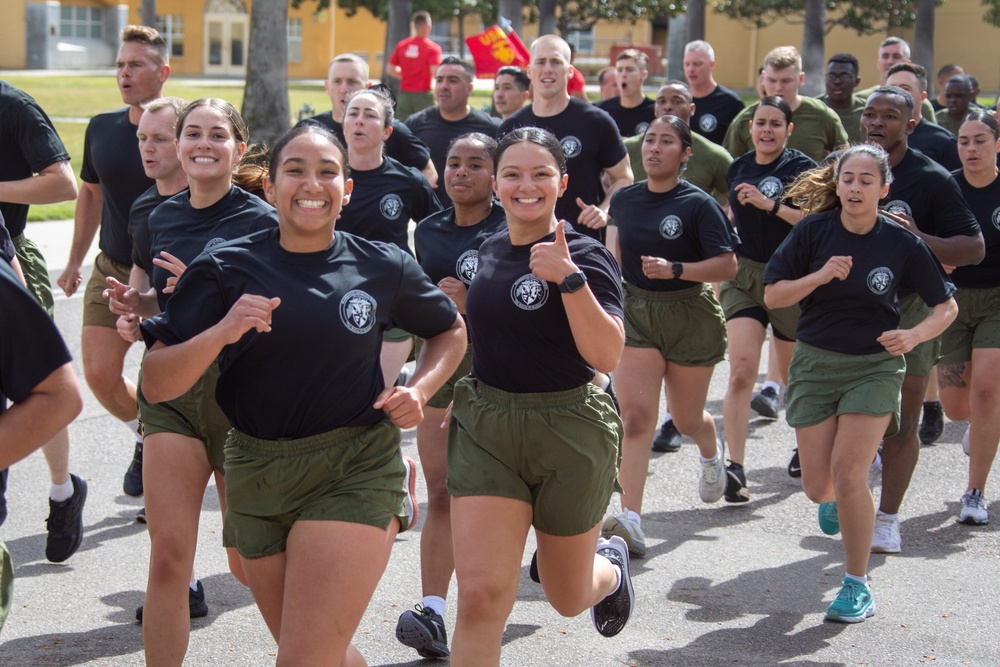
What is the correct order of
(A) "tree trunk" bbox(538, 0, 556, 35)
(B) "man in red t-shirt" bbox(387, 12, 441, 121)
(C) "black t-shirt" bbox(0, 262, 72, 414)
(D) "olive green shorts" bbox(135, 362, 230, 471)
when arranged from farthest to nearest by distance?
(A) "tree trunk" bbox(538, 0, 556, 35) < (B) "man in red t-shirt" bbox(387, 12, 441, 121) < (D) "olive green shorts" bbox(135, 362, 230, 471) < (C) "black t-shirt" bbox(0, 262, 72, 414)

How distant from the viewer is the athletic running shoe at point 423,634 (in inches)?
201

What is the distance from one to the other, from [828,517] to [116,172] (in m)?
3.94

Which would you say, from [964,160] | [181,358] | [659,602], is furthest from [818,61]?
[181,358]

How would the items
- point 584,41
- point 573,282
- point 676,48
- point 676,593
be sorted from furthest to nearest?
1. point 584,41
2. point 676,48
3. point 676,593
4. point 573,282

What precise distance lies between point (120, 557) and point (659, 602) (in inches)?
100

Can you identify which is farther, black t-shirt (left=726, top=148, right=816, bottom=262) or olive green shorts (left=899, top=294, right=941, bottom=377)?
black t-shirt (left=726, top=148, right=816, bottom=262)

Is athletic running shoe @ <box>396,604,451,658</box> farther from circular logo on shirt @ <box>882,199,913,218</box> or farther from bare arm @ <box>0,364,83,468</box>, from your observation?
circular logo on shirt @ <box>882,199,913,218</box>

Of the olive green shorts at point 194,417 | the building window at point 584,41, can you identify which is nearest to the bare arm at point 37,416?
the olive green shorts at point 194,417

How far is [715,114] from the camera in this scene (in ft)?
35.4

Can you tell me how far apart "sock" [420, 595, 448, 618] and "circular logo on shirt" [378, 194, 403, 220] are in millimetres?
2436

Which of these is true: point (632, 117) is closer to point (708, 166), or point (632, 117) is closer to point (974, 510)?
point (708, 166)

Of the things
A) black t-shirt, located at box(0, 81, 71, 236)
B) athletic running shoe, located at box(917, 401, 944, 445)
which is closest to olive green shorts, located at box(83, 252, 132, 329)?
black t-shirt, located at box(0, 81, 71, 236)

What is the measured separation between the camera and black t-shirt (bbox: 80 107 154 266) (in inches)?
258

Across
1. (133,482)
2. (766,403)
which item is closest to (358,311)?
(133,482)
